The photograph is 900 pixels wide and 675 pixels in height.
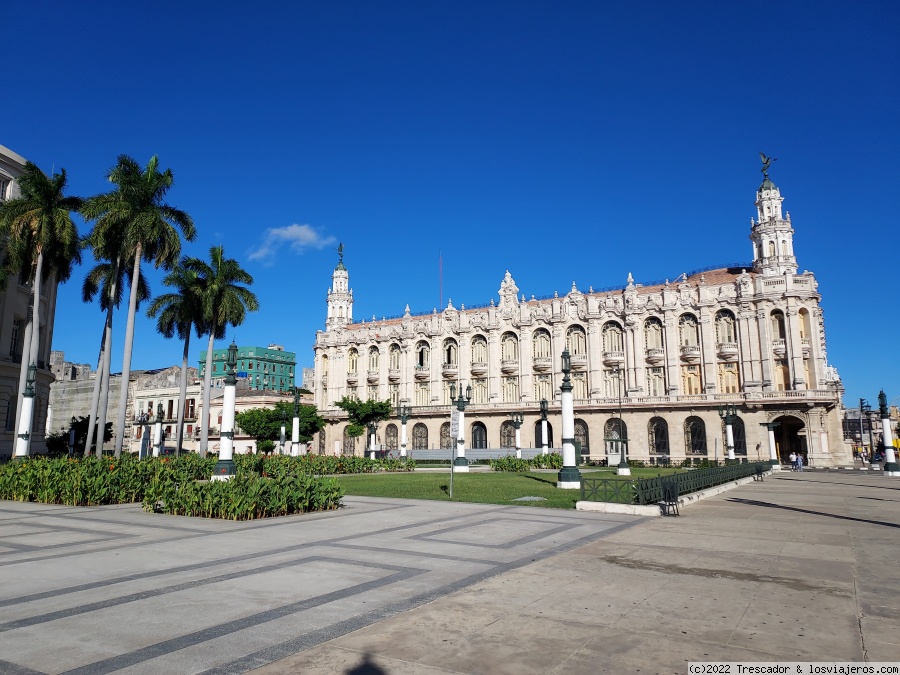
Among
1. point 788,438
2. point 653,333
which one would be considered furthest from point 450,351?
point 788,438

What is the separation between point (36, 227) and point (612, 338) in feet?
159

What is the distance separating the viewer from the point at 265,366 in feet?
474

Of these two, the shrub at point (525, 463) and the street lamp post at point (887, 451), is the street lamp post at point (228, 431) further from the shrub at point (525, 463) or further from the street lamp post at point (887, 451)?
the street lamp post at point (887, 451)

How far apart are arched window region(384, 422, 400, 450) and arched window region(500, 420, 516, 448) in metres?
13.5

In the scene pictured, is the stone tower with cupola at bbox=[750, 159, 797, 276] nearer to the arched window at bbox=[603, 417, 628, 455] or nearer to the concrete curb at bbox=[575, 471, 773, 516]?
the arched window at bbox=[603, 417, 628, 455]

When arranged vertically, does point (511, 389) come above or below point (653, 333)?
below

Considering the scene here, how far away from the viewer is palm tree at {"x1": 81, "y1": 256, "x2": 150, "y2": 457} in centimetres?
3145

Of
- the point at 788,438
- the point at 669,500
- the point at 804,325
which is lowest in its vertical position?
the point at 669,500

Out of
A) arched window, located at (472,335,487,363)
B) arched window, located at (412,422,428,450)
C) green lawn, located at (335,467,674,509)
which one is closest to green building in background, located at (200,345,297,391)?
arched window, located at (412,422,428,450)

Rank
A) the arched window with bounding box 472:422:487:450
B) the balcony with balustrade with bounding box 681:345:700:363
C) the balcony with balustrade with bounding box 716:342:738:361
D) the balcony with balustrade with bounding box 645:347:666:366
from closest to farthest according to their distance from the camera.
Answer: the balcony with balustrade with bounding box 716:342:738:361
the balcony with balustrade with bounding box 681:345:700:363
the balcony with balustrade with bounding box 645:347:666:366
the arched window with bounding box 472:422:487:450

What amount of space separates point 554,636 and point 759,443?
171ft

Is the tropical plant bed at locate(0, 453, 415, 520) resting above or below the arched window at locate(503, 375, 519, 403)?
below

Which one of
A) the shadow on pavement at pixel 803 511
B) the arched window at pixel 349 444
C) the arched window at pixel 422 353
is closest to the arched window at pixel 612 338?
the arched window at pixel 422 353

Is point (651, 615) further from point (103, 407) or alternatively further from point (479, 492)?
point (103, 407)
